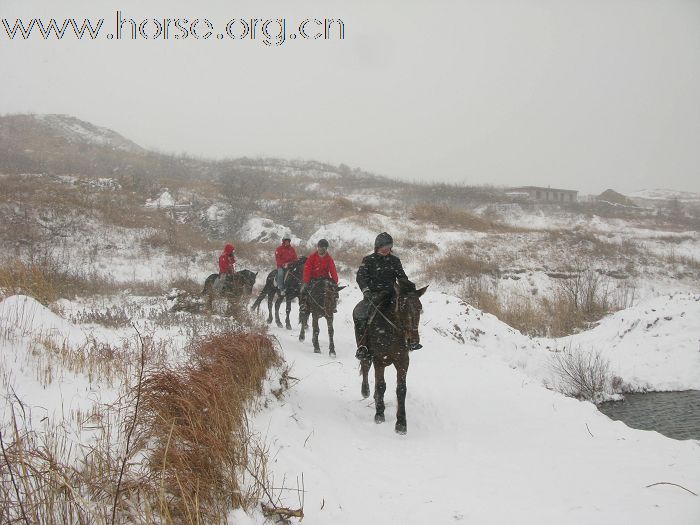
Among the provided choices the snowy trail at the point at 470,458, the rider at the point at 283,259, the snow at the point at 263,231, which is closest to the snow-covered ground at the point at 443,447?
the snowy trail at the point at 470,458

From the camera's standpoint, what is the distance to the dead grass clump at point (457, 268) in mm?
21297

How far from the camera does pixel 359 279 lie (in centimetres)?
572

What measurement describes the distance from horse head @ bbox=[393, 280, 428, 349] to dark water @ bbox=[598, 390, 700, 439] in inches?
220

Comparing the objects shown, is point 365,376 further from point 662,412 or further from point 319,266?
point 662,412

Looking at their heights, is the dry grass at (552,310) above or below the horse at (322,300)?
below

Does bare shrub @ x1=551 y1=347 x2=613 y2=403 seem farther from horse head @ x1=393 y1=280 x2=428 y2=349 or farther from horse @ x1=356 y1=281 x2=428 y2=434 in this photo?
horse head @ x1=393 y1=280 x2=428 y2=349

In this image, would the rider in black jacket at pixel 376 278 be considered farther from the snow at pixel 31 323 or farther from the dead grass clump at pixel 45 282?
the dead grass clump at pixel 45 282

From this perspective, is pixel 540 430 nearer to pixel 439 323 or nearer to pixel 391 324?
pixel 391 324

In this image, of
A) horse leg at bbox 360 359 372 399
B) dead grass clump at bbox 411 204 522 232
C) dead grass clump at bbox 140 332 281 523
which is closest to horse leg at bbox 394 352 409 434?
horse leg at bbox 360 359 372 399

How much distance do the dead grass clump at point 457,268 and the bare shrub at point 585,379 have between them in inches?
432

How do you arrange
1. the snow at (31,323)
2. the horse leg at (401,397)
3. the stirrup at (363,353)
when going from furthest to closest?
the stirrup at (363,353) → the horse leg at (401,397) → the snow at (31,323)

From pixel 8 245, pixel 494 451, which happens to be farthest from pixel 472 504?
pixel 8 245

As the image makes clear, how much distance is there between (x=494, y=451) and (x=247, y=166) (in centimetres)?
6549

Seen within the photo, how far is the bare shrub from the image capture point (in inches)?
375
